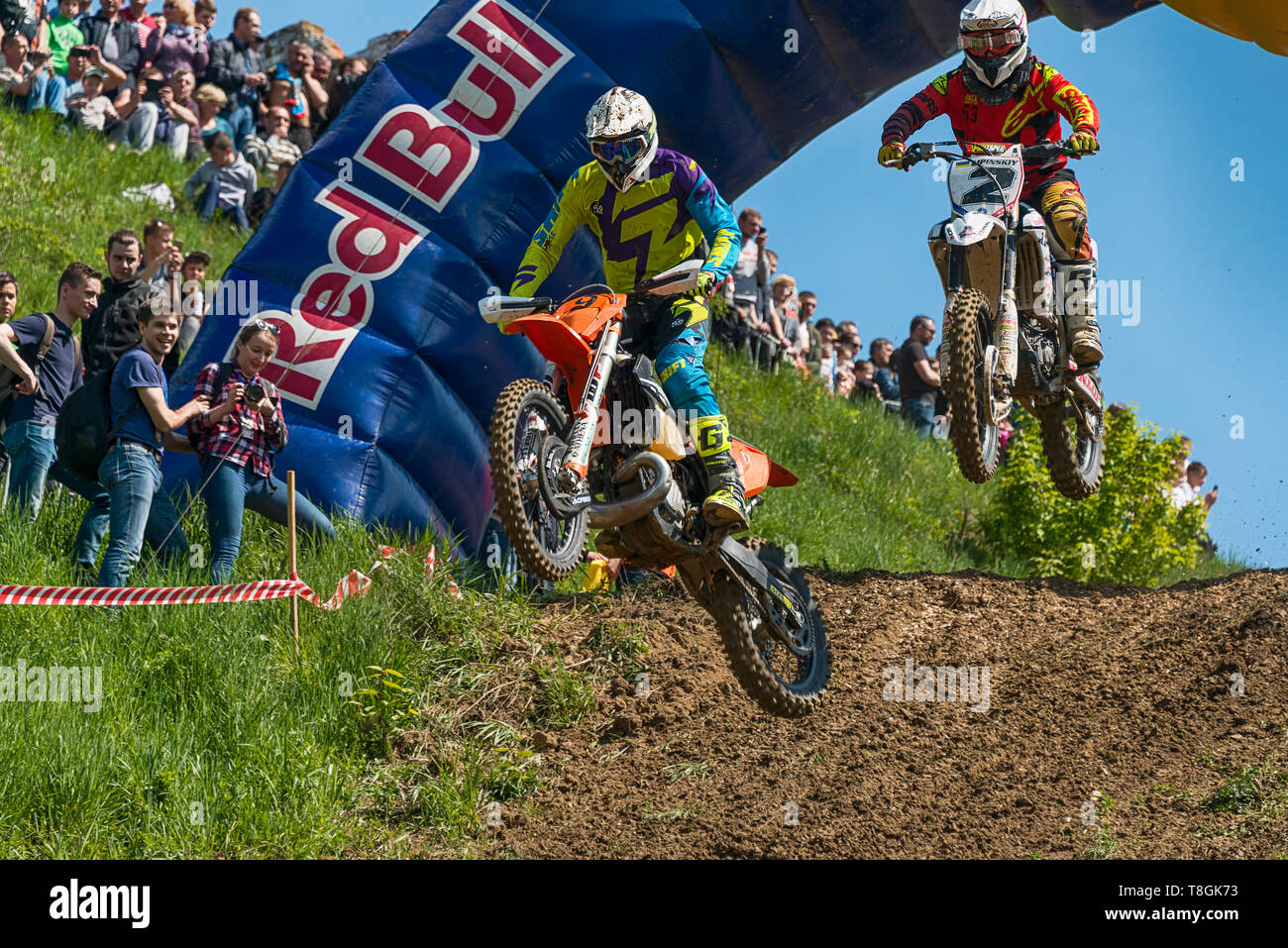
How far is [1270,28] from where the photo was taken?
884cm

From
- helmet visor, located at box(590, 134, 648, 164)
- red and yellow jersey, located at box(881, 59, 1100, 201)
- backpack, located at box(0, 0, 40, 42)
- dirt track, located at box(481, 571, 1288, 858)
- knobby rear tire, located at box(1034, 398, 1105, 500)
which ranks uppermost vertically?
backpack, located at box(0, 0, 40, 42)

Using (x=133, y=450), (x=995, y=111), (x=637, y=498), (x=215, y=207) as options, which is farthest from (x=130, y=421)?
(x=215, y=207)

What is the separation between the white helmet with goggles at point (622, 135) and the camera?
25.4 ft

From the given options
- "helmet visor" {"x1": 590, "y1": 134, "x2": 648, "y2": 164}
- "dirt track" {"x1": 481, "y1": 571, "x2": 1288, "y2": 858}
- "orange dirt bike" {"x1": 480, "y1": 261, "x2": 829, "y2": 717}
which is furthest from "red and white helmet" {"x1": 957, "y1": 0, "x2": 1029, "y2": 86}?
"dirt track" {"x1": 481, "y1": 571, "x2": 1288, "y2": 858}

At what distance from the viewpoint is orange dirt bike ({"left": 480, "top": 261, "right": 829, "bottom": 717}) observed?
709 cm

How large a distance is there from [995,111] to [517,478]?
13.5 ft

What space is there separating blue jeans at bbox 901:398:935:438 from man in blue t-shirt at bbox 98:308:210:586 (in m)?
9.54

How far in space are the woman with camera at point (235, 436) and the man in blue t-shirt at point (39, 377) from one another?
1.10 m

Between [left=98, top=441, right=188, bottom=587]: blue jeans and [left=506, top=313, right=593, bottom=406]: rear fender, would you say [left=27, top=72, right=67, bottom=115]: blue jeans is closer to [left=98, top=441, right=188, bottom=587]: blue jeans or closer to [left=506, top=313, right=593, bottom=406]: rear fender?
[left=98, top=441, right=188, bottom=587]: blue jeans

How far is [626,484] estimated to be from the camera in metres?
7.75

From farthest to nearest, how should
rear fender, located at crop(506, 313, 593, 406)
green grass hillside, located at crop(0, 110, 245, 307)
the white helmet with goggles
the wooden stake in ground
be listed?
green grass hillside, located at crop(0, 110, 245, 307)
the wooden stake in ground
the white helmet with goggles
rear fender, located at crop(506, 313, 593, 406)

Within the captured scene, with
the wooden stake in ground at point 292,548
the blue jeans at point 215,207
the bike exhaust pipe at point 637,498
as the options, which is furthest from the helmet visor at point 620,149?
the blue jeans at point 215,207
